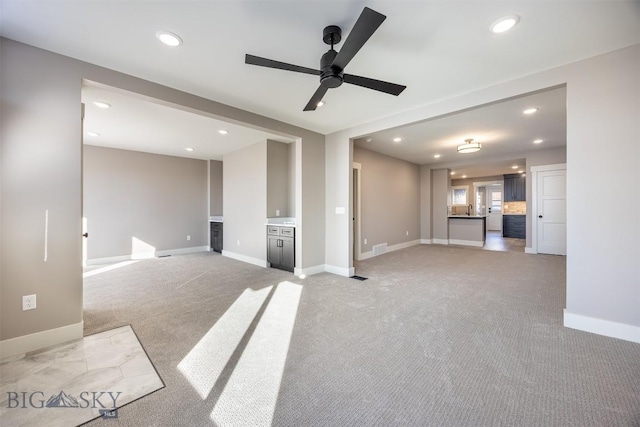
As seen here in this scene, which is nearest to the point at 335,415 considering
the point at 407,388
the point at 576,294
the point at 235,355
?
the point at 407,388

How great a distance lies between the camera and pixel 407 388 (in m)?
1.68

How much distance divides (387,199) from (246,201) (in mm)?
3738

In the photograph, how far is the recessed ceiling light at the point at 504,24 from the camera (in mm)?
1920

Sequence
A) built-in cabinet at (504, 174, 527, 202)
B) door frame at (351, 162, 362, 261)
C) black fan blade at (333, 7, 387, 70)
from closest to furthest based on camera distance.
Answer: black fan blade at (333, 7, 387, 70)
door frame at (351, 162, 362, 261)
built-in cabinet at (504, 174, 527, 202)

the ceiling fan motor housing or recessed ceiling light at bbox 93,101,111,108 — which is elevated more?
recessed ceiling light at bbox 93,101,111,108

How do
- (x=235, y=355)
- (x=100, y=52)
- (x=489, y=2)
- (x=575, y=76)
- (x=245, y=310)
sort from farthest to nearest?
(x=245, y=310)
(x=575, y=76)
(x=100, y=52)
(x=235, y=355)
(x=489, y=2)

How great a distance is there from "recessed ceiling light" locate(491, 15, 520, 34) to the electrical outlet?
443 cm

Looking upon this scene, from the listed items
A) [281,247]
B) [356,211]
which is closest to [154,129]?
[281,247]

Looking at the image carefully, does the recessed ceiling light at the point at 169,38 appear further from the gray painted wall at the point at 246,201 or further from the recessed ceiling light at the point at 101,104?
the gray painted wall at the point at 246,201

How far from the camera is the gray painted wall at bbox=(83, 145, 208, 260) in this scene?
18.5 feet

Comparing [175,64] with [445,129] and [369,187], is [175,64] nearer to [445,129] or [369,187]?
[445,129]

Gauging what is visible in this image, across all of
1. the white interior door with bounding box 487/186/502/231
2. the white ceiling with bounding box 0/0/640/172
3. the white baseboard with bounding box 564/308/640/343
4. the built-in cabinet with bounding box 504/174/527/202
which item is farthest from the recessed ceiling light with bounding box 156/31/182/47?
the white interior door with bounding box 487/186/502/231

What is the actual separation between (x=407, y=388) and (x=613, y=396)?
1.25 metres

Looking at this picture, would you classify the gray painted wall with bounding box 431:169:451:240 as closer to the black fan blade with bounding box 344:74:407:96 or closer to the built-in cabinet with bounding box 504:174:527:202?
the built-in cabinet with bounding box 504:174:527:202
